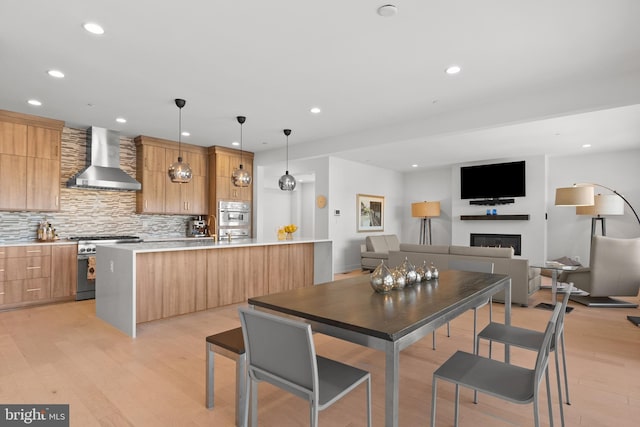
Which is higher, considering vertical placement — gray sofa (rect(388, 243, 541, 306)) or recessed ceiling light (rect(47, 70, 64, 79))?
recessed ceiling light (rect(47, 70, 64, 79))

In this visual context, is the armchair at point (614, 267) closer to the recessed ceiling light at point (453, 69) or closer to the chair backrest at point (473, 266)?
the chair backrest at point (473, 266)

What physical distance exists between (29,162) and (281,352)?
5.28 m

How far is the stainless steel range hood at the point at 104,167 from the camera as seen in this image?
5336 mm

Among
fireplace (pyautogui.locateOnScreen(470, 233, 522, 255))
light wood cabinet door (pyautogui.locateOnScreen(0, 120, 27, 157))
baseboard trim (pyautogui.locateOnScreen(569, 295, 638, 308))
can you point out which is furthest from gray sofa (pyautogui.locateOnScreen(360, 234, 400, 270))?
light wood cabinet door (pyautogui.locateOnScreen(0, 120, 27, 157))

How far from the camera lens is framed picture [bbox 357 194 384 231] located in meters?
8.41

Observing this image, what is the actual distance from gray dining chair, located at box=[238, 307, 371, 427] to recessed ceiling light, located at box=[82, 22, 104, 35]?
2442 millimetres

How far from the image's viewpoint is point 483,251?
4.93m

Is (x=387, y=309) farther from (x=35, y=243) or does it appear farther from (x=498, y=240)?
(x=498, y=240)

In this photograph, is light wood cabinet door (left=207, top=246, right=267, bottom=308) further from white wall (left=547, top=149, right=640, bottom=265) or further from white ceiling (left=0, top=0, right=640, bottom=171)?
white wall (left=547, top=149, right=640, bottom=265)

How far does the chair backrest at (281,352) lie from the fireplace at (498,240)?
26.2 feet

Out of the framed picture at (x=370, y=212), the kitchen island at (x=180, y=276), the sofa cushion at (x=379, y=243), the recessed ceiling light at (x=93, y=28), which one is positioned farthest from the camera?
the framed picture at (x=370, y=212)

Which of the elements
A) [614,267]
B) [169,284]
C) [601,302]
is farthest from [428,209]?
[169,284]

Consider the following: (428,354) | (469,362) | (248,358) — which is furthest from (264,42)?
(428,354)

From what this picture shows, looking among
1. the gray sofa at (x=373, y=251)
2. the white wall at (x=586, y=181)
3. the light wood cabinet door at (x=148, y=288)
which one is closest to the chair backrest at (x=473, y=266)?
the light wood cabinet door at (x=148, y=288)
